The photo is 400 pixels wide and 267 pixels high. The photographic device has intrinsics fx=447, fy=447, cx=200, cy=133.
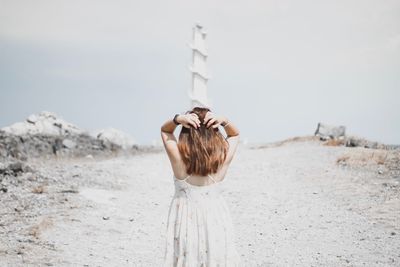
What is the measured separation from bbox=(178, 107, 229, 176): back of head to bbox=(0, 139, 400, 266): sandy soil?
3.99 m

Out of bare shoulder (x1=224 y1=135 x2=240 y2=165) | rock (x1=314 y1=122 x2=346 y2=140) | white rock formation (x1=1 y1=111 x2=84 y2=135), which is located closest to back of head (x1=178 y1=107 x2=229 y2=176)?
bare shoulder (x1=224 y1=135 x2=240 y2=165)

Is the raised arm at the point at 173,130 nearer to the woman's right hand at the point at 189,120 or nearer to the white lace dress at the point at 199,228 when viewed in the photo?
the woman's right hand at the point at 189,120

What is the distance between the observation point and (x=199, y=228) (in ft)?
13.6

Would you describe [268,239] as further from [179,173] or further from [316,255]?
[179,173]

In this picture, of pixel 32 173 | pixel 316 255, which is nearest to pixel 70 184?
pixel 32 173

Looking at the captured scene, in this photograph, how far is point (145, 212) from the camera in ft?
36.9

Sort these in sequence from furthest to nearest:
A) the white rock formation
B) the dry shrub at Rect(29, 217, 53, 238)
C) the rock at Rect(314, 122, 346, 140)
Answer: the white rock formation
the rock at Rect(314, 122, 346, 140)
the dry shrub at Rect(29, 217, 53, 238)

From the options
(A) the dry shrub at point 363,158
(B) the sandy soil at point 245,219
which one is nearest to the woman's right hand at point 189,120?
(B) the sandy soil at point 245,219

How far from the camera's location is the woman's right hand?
3936 millimetres

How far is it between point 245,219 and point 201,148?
6980mm

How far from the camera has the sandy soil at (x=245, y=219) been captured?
306 inches

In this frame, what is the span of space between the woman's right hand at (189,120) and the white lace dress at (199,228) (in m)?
0.52

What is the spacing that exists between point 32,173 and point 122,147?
14.4m

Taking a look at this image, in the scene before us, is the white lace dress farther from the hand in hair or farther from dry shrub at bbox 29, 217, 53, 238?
dry shrub at bbox 29, 217, 53, 238
